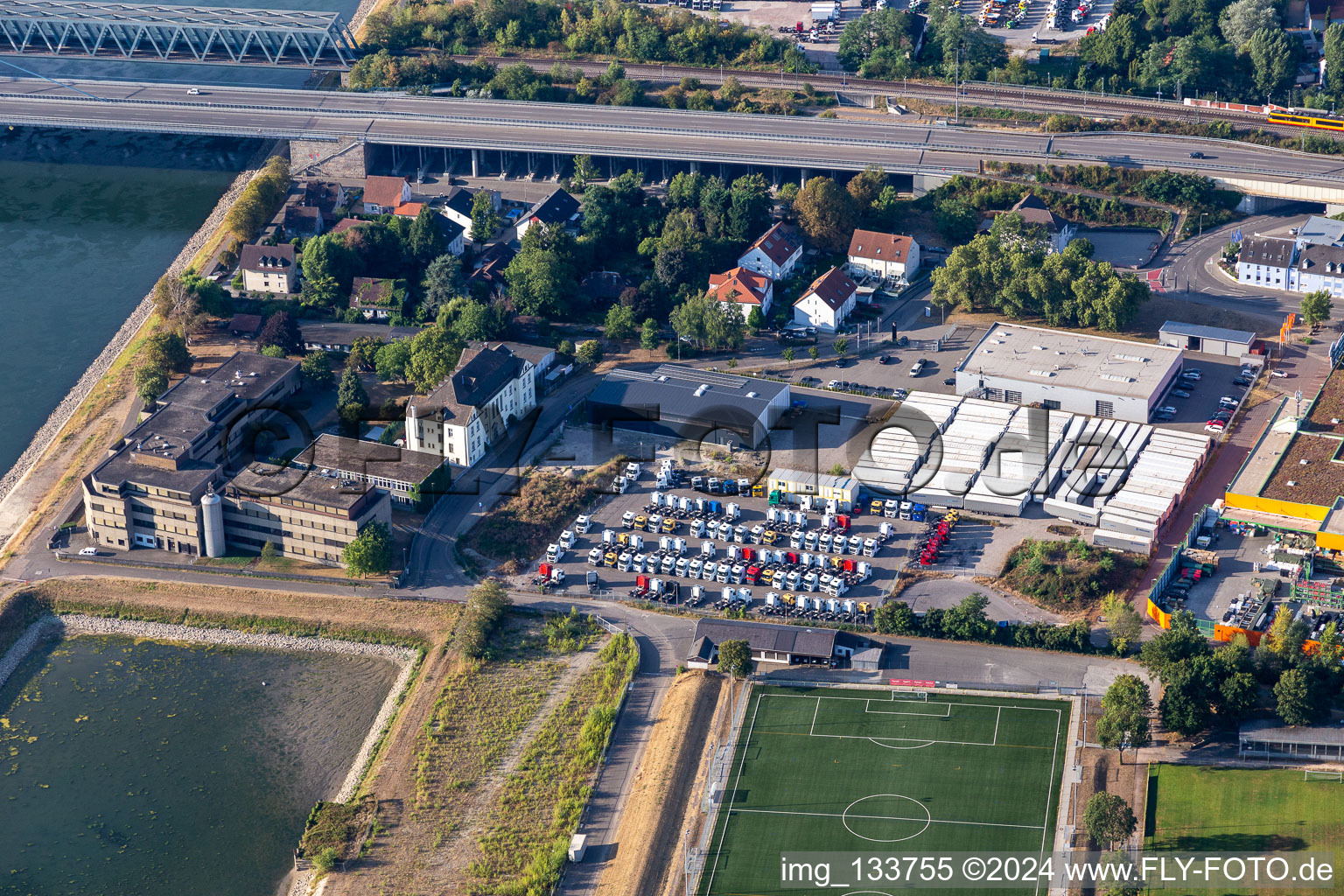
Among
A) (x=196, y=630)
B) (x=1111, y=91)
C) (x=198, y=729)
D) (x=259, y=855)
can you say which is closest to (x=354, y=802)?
(x=259, y=855)

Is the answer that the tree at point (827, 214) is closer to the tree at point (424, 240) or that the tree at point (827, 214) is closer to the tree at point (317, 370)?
the tree at point (424, 240)

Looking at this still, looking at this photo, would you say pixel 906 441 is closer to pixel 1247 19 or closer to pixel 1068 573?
pixel 1068 573

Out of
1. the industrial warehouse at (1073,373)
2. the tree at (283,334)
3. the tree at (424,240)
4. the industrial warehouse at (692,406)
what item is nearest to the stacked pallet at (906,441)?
the industrial warehouse at (1073,373)

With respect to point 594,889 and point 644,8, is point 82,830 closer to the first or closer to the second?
point 594,889

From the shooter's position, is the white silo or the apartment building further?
the white silo

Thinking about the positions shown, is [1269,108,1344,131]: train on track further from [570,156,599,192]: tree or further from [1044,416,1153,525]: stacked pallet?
[570,156,599,192]: tree

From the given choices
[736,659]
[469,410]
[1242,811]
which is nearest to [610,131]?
[469,410]

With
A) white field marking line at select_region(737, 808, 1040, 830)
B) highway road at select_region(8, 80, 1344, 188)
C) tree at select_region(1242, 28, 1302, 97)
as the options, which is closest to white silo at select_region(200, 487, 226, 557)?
white field marking line at select_region(737, 808, 1040, 830)
